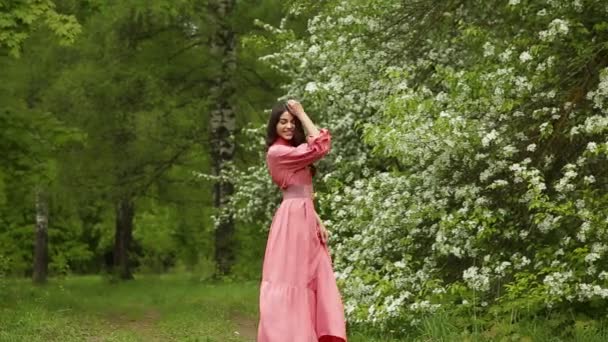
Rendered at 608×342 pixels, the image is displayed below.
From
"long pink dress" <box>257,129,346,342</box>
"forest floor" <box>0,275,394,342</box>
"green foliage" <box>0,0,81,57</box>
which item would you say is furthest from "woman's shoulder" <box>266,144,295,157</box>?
"green foliage" <box>0,0,81,57</box>

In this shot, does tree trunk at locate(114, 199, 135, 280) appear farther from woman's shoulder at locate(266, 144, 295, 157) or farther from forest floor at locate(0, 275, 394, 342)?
Answer: woman's shoulder at locate(266, 144, 295, 157)

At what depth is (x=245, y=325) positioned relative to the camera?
12.4 metres

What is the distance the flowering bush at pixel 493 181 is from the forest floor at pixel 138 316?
92 cm

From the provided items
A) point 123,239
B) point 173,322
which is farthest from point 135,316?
point 123,239

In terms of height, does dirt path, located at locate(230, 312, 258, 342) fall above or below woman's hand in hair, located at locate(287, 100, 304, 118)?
below

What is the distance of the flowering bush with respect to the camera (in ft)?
24.5

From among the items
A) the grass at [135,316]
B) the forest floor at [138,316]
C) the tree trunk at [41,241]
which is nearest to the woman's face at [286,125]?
the forest floor at [138,316]

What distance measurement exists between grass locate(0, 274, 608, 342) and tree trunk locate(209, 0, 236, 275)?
2600 mm

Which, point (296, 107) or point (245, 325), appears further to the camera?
point (245, 325)

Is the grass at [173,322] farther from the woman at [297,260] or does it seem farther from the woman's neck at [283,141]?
the woman's neck at [283,141]

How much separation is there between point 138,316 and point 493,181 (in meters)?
7.74

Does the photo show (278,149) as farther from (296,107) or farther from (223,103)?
(223,103)

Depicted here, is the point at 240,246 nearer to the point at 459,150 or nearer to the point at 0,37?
the point at 0,37

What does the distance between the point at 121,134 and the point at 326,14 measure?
31.4ft
